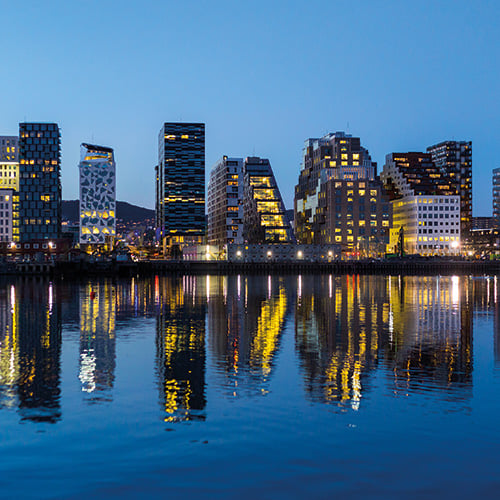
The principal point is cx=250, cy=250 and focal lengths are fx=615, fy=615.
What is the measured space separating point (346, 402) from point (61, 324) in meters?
35.0

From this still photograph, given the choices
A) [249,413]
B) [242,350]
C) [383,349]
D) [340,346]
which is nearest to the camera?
[249,413]

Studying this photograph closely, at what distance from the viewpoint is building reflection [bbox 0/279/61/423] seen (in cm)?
2468

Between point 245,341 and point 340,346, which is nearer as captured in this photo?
point 340,346

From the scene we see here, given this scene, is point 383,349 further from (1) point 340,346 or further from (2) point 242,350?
(2) point 242,350

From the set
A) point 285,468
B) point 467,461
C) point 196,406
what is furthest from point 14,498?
point 467,461

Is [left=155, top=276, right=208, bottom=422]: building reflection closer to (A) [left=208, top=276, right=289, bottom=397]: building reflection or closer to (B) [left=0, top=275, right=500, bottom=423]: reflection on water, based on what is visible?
(B) [left=0, top=275, right=500, bottom=423]: reflection on water

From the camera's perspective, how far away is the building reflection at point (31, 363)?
2468 cm

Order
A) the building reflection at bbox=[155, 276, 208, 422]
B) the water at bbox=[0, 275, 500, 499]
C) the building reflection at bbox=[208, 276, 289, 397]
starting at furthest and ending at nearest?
the building reflection at bbox=[208, 276, 289, 397]
the building reflection at bbox=[155, 276, 208, 422]
the water at bbox=[0, 275, 500, 499]

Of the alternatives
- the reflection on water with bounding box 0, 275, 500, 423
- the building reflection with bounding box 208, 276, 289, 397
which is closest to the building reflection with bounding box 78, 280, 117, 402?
the reflection on water with bounding box 0, 275, 500, 423

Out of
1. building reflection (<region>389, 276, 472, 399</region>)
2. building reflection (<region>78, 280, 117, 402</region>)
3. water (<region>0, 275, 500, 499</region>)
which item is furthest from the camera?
building reflection (<region>389, 276, 472, 399</region>)

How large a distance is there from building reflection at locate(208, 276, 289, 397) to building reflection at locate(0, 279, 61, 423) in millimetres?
7726

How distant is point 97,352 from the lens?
3831cm

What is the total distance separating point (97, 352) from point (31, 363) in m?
5.05

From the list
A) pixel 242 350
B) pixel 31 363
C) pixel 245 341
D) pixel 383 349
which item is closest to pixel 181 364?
pixel 242 350
